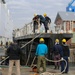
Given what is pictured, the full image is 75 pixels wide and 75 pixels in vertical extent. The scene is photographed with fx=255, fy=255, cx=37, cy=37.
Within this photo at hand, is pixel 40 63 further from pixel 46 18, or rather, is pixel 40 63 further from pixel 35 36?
pixel 46 18

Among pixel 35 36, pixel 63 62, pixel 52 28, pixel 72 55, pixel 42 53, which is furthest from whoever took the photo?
pixel 72 55

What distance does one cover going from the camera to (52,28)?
17.3 meters

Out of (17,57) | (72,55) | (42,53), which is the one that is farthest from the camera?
(72,55)

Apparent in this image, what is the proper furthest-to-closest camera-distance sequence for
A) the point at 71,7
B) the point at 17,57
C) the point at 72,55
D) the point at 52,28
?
the point at 71,7
the point at 72,55
the point at 52,28
the point at 17,57

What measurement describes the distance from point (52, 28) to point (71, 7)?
41971mm

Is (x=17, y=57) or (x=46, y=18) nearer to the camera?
(x=17, y=57)

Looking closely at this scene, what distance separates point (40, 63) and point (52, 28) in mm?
5559

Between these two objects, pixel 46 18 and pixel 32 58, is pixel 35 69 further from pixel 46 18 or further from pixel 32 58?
pixel 46 18

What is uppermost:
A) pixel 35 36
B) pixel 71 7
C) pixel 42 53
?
pixel 71 7

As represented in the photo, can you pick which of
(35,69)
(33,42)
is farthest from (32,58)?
(35,69)

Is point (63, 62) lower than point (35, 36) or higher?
lower

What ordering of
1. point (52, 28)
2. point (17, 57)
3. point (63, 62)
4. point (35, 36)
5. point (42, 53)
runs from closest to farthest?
point (17, 57) → point (42, 53) → point (63, 62) → point (35, 36) → point (52, 28)

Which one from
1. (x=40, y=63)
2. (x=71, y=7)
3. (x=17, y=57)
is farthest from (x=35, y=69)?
(x=71, y=7)

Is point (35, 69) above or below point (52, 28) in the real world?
below
